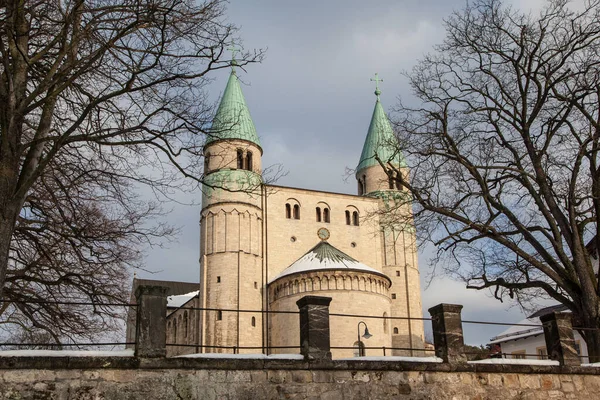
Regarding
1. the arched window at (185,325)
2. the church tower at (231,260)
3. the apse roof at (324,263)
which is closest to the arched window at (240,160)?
the church tower at (231,260)

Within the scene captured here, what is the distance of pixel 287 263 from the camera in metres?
42.2

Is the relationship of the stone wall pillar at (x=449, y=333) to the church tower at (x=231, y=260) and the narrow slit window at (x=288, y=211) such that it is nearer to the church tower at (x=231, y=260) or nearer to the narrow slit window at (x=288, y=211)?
the church tower at (x=231, y=260)

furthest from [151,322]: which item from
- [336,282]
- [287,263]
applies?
[287,263]

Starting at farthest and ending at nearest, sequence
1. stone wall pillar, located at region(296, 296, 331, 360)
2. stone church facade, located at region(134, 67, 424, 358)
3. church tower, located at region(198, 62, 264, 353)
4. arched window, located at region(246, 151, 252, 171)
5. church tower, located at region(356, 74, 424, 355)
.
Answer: arched window, located at region(246, 151, 252, 171), church tower, located at region(356, 74, 424, 355), church tower, located at region(198, 62, 264, 353), stone church facade, located at region(134, 67, 424, 358), stone wall pillar, located at region(296, 296, 331, 360)

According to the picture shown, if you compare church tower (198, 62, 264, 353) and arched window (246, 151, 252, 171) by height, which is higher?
arched window (246, 151, 252, 171)

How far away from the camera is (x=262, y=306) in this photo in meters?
39.9

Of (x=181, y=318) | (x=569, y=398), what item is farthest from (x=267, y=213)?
(x=569, y=398)

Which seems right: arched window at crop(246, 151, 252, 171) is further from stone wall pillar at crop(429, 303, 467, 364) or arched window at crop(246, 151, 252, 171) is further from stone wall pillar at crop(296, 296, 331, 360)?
stone wall pillar at crop(296, 296, 331, 360)

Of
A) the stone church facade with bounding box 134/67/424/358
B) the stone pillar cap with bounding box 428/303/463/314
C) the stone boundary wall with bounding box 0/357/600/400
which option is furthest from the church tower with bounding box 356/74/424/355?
the stone pillar cap with bounding box 428/303/463/314

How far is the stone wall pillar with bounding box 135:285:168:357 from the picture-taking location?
9648 mm

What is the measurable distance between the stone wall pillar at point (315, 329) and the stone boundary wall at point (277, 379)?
197mm

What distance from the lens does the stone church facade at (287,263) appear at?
35906mm

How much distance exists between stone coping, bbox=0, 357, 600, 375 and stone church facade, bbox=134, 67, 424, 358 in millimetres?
20309

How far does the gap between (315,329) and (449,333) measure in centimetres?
271
